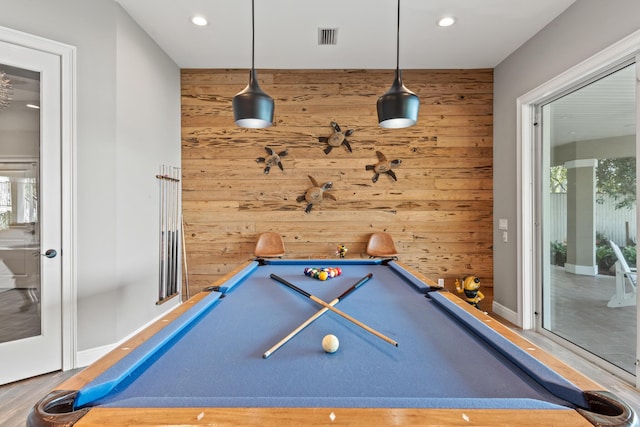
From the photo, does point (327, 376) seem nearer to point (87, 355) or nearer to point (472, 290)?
point (87, 355)

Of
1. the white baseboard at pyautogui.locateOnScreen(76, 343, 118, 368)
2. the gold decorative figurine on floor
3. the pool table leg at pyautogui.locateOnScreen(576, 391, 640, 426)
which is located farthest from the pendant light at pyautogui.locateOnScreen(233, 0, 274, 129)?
the gold decorative figurine on floor

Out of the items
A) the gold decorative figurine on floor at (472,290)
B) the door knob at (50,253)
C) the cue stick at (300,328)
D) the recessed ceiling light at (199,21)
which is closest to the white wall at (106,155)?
the door knob at (50,253)

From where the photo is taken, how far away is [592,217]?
2.62 metres

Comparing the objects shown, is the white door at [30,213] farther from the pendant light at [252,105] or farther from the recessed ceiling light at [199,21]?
the pendant light at [252,105]

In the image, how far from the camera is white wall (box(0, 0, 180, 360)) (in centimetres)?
243

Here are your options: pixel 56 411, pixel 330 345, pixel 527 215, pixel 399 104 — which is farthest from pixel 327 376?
pixel 527 215

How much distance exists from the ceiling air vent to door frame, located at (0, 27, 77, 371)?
205cm

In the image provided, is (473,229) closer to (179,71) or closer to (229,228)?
(229,228)

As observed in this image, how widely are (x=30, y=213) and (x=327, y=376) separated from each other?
8.49 ft

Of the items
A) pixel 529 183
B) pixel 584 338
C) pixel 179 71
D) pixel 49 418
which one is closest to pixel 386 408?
pixel 49 418

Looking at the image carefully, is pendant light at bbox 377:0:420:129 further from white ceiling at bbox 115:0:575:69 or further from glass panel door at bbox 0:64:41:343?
glass panel door at bbox 0:64:41:343

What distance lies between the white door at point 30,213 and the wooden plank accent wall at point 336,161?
1570 mm

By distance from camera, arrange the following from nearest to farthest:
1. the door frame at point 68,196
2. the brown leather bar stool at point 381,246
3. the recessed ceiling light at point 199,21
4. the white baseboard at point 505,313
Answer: the door frame at point 68,196 < the recessed ceiling light at point 199,21 < the white baseboard at point 505,313 < the brown leather bar stool at point 381,246

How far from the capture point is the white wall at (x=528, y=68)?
232cm
